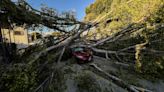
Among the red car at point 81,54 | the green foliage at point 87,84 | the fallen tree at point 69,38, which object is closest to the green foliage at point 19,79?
the fallen tree at point 69,38

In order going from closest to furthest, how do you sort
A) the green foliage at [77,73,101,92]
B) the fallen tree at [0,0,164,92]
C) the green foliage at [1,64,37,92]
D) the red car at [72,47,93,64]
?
the green foliage at [1,64,37,92] < the green foliage at [77,73,101,92] < the fallen tree at [0,0,164,92] < the red car at [72,47,93,64]

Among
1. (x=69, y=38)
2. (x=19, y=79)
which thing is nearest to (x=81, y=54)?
(x=69, y=38)

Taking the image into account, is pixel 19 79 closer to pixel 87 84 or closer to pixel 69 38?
pixel 87 84

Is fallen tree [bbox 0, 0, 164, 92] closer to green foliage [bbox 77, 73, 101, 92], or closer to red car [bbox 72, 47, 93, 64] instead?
red car [bbox 72, 47, 93, 64]

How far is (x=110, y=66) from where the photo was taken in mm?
8758

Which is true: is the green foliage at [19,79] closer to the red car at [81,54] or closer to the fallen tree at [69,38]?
the fallen tree at [69,38]

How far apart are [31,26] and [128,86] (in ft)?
12.0

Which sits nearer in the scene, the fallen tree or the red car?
the fallen tree

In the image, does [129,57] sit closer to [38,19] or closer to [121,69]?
[121,69]

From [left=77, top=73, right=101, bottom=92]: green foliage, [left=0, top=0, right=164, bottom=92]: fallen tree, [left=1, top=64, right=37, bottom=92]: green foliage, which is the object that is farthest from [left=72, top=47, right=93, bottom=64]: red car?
[left=1, top=64, right=37, bottom=92]: green foliage

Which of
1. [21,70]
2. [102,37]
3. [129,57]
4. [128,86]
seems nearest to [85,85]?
[128,86]

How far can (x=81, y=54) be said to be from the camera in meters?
8.87

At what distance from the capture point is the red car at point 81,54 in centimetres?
872

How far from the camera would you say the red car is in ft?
28.6
